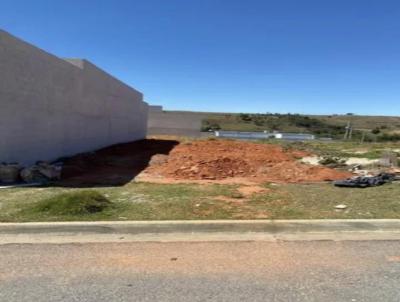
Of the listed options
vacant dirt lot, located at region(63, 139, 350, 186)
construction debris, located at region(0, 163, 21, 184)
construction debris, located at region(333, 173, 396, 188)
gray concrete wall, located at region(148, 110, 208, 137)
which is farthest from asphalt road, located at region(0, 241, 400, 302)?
gray concrete wall, located at region(148, 110, 208, 137)

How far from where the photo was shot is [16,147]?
512 inches

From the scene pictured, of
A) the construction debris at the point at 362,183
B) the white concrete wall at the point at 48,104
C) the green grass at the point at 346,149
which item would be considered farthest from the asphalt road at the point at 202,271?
the green grass at the point at 346,149

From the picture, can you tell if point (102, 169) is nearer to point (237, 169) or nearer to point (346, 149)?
point (237, 169)

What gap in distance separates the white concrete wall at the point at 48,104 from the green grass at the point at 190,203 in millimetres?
3550

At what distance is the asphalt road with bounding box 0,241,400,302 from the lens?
4.30 metres

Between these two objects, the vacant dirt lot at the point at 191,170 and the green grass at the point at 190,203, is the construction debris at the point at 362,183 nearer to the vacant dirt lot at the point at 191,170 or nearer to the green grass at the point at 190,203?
the green grass at the point at 190,203

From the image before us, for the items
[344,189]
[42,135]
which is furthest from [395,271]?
[42,135]

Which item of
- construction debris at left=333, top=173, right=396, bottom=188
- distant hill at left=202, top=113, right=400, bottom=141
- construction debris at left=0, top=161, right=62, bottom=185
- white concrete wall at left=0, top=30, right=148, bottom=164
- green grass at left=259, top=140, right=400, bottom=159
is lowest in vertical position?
distant hill at left=202, top=113, right=400, bottom=141

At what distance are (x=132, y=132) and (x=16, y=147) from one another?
64.3 feet

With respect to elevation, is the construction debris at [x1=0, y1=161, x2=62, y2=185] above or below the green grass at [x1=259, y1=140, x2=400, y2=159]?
above

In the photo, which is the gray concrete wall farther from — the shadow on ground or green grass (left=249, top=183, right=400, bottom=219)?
green grass (left=249, top=183, right=400, bottom=219)

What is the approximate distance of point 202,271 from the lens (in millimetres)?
4973

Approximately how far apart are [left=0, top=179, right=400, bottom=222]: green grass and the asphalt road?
4.48 feet

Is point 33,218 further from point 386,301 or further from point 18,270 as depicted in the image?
point 386,301
